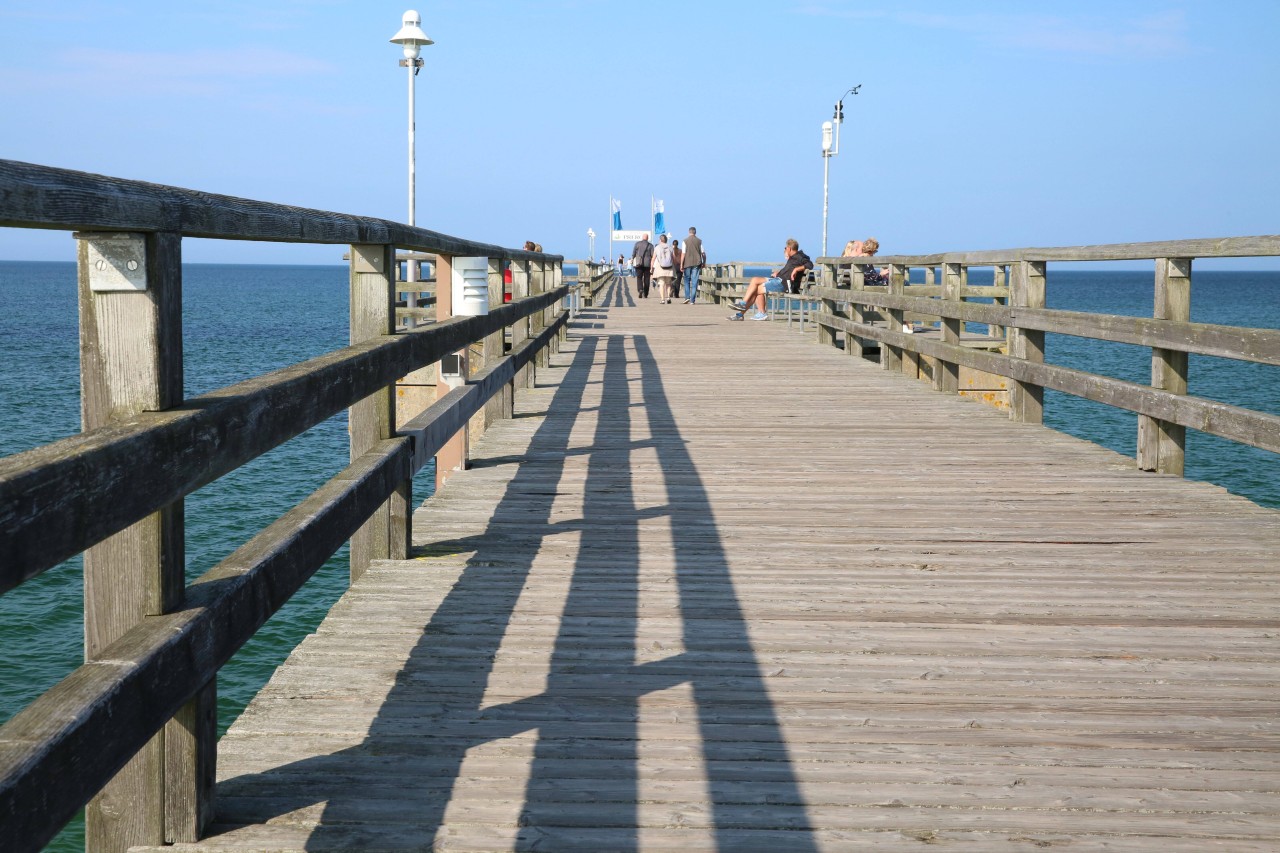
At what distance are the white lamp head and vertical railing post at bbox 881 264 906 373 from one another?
31.0ft

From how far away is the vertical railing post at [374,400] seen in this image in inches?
179

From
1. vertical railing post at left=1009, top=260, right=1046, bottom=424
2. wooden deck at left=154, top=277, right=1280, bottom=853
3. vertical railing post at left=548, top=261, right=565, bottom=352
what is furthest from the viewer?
vertical railing post at left=548, top=261, right=565, bottom=352

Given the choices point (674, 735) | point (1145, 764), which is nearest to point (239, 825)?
point (674, 735)

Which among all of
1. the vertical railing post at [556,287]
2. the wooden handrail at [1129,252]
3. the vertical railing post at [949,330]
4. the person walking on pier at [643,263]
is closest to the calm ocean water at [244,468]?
the vertical railing post at [556,287]

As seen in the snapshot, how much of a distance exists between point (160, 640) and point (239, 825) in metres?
0.62

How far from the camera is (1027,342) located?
30.4 ft

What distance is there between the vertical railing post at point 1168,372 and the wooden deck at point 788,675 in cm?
21

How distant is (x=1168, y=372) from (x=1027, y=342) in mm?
2330

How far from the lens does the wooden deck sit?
290cm

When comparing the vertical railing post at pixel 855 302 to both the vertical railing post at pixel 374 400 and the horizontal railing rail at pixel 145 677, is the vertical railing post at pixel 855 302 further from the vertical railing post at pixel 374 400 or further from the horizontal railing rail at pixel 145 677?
the horizontal railing rail at pixel 145 677

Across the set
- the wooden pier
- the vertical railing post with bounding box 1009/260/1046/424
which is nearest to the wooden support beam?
the vertical railing post with bounding box 1009/260/1046/424

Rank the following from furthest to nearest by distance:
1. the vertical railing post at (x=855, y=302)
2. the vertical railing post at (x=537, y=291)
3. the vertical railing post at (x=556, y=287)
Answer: the vertical railing post at (x=556, y=287) → the vertical railing post at (x=855, y=302) → the vertical railing post at (x=537, y=291)

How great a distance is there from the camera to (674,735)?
3371mm

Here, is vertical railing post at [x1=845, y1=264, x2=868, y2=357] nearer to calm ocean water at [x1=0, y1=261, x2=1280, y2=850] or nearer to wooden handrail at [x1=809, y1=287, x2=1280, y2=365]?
wooden handrail at [x1=809, y1=287, x2=1280, y2=365]
